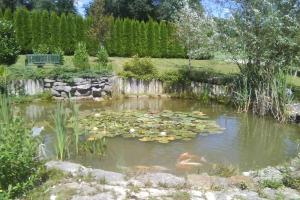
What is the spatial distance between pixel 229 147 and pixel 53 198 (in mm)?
4655

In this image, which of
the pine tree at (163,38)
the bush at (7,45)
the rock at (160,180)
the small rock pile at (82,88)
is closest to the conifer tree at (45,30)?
the bush at (7,45)

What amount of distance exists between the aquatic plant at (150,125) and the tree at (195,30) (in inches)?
131

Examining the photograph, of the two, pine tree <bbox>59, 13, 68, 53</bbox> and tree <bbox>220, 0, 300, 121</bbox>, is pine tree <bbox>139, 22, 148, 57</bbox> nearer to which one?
pine tree <bbox>59, 13, 68, 53</bbox>

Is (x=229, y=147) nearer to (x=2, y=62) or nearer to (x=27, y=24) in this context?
(x=2, y=62)

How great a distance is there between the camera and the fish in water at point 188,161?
257 inches

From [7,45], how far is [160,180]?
14325 millimetres

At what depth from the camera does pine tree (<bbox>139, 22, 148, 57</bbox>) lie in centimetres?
2190

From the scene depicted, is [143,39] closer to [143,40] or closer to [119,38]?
[143,40]

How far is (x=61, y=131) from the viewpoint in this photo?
19.8 feet

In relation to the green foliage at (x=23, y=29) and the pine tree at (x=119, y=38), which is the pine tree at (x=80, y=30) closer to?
the pine tree at (x=119, y=38)

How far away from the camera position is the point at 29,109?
38.7 ft

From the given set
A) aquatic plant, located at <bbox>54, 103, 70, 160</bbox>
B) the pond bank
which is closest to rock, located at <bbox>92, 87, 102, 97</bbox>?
aquatic plant, located at <bbox>54, 103, 70, 160</bbox>

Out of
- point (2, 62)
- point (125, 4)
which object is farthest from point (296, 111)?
point (125, 4)

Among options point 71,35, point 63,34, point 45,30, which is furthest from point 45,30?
point 71,35
